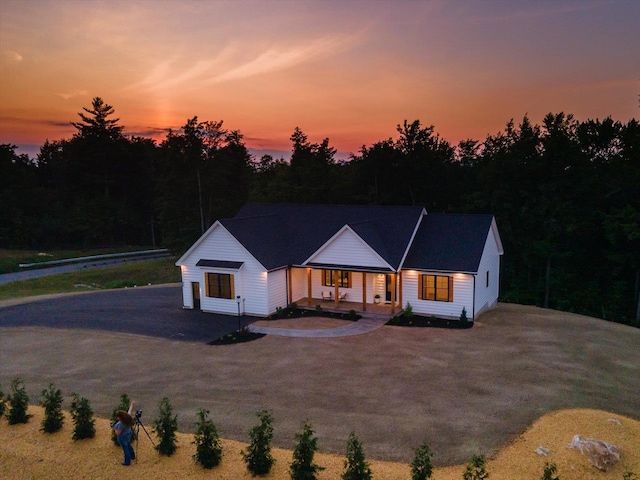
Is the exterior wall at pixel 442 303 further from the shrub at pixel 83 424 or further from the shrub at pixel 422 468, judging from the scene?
the shrub at pixel 83 424

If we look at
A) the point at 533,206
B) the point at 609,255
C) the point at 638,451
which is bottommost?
the point at 638,451

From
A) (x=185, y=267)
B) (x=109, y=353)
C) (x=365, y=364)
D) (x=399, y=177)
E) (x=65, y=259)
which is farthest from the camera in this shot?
(x=65, y=259)

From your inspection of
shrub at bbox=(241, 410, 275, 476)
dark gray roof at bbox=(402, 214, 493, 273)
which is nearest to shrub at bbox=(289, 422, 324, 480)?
shrub at bbox=(241, 410, 275, 476)

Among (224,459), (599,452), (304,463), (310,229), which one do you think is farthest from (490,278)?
(224,459)

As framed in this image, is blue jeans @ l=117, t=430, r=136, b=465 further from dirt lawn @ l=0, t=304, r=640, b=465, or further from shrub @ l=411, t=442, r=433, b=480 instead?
shrub @ l=411, t=442, r=433, b=480

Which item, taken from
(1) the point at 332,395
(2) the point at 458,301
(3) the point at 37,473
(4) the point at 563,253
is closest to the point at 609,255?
(4) the point at 563,253

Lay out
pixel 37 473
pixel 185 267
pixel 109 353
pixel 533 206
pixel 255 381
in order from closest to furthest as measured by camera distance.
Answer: pixel 37 473 → pixel 255 381 → pixel 109 353 → pixel 185 267 → pixel 533 206

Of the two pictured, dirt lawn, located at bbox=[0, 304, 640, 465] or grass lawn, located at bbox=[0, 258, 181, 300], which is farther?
grass lawn, located at bbox=[0, 258, 181, 300]

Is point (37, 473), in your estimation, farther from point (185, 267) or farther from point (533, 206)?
point (533, 206)

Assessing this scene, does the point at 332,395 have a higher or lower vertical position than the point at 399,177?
lower
